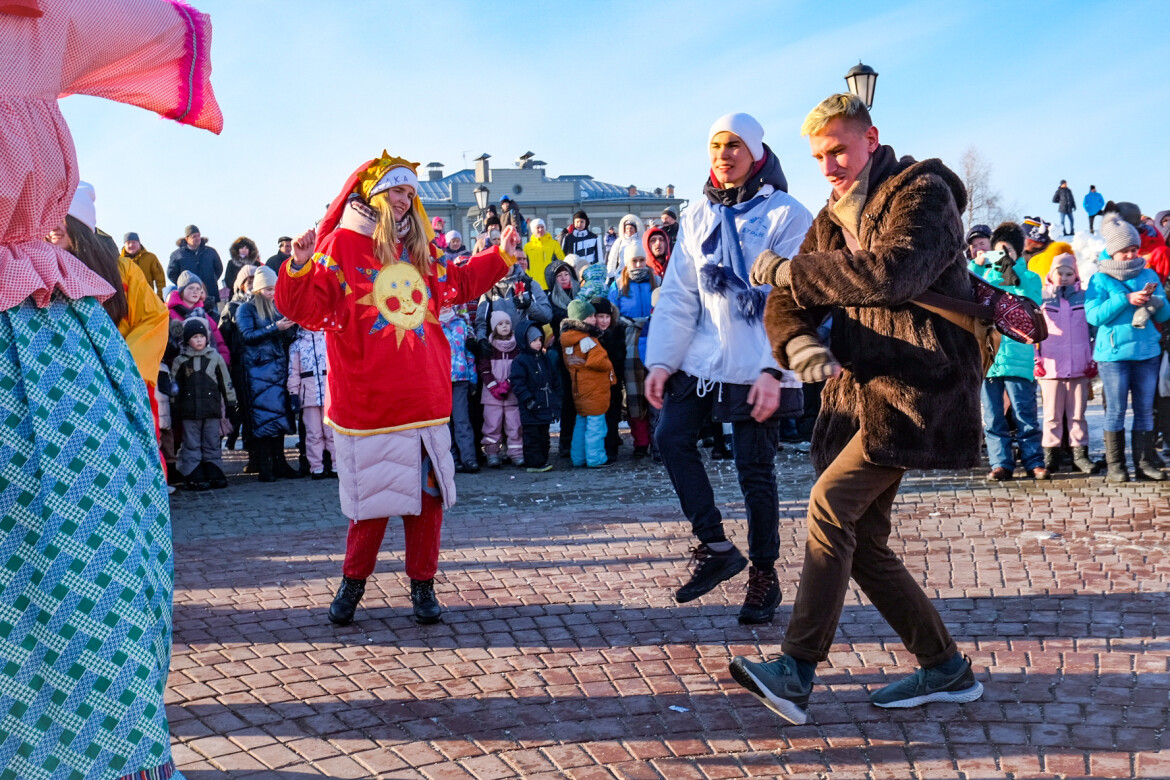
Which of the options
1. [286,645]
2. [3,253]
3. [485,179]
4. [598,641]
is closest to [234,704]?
[286,645]

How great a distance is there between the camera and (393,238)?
558 cm

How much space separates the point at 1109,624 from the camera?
206 inches

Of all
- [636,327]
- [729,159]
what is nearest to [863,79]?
[636,327]

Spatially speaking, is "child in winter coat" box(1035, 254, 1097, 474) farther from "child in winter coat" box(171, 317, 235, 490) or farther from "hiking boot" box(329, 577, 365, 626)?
"child in winter coat" box(171, 317, 235, 490)

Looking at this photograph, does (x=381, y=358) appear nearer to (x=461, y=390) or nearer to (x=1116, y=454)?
(x=461, y=390)

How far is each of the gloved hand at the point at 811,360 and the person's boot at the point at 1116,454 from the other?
21.9 ft

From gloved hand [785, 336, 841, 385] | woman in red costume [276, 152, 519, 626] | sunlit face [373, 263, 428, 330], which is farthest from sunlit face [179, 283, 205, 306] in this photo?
gloved hand [785, 336, 841, 385]

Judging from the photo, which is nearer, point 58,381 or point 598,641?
point 58,381

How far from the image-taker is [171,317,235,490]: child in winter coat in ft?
35.9

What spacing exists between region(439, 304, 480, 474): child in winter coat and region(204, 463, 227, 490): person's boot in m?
2.21

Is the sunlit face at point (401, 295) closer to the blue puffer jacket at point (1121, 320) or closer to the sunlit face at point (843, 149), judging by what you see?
the sunlit face at point (843, 149)

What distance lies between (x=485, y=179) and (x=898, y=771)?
58173 mm

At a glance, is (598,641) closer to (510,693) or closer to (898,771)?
(510,693)

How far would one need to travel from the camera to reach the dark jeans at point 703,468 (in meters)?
5.29
